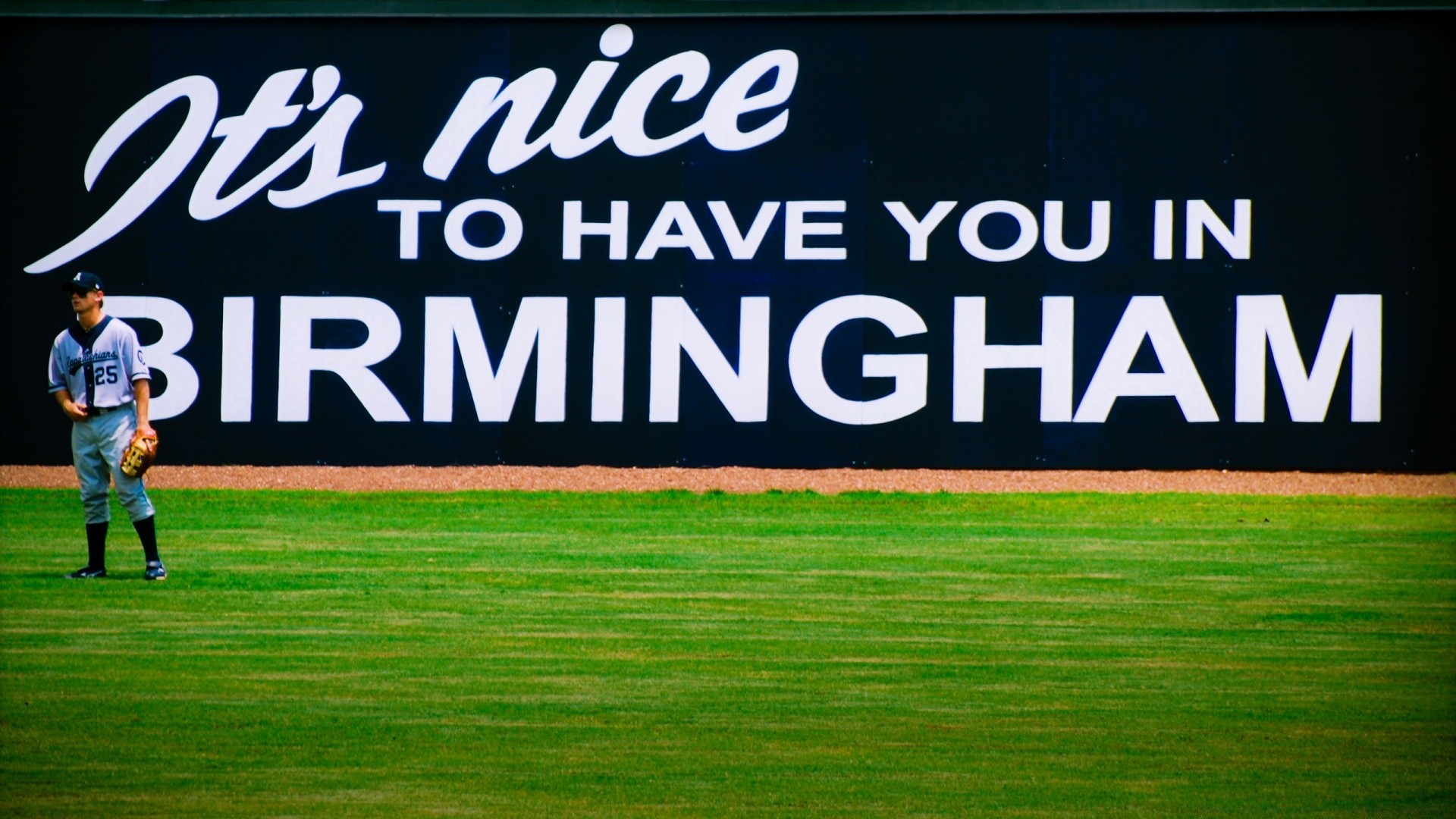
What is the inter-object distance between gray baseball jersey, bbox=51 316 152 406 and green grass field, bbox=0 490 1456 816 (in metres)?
1.09

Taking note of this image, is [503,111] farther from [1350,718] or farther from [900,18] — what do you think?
[1350,718]

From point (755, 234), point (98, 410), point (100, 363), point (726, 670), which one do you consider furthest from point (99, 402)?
point (755, 234)

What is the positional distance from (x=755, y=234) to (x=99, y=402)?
8.02 metres

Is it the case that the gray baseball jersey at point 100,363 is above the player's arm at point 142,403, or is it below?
above

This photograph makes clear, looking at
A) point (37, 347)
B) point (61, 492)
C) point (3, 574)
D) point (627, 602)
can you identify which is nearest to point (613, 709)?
point (627, 602)

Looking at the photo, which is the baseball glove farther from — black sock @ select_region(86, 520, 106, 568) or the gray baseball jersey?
black sock @ select_region(86, 520, 106, 568)

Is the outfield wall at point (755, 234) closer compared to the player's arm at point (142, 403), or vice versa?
the player's arm at point (142, 403)

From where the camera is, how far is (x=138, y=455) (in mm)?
9586

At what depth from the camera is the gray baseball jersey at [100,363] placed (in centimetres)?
967

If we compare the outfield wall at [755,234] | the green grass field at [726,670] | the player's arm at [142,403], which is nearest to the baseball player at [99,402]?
Result: the player's arm at [142,403]

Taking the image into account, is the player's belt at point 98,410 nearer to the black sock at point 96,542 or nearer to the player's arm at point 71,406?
the player's arm at point 71,406

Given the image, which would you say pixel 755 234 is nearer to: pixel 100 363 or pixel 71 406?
pixel 100 363

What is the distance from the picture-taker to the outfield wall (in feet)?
53.4

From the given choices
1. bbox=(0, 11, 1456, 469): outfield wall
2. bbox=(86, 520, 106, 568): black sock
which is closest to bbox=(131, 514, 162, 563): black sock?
bbox=(86, 520, 106, 568): black sock
